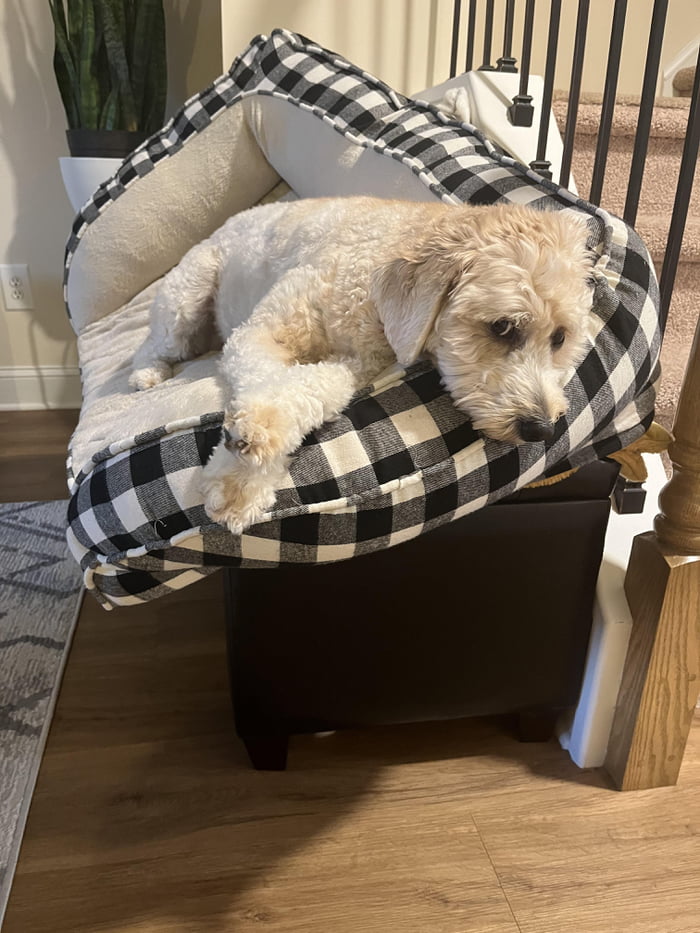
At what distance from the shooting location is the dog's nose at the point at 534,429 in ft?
2.88

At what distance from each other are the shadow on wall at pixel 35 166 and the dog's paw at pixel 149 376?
1606mm

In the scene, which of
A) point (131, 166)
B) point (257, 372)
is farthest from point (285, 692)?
point (131, 166)

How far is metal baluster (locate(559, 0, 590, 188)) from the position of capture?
1.64m

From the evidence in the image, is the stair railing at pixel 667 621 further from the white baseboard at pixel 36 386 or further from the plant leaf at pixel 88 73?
the white baseboard at pixel 36 386

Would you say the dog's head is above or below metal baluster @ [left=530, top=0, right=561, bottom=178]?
below

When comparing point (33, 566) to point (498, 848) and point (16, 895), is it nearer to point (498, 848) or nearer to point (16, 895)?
point (16, 895)

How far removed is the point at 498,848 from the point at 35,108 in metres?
2.90

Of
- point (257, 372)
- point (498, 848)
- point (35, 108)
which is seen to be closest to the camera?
point (257, 372)

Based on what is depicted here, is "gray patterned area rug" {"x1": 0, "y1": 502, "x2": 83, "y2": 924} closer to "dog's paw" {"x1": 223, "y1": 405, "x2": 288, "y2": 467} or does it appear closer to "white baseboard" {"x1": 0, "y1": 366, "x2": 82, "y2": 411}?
"dog's paw" {"x1": 223, "y1": 405, "x2": 288, "y2": 467}

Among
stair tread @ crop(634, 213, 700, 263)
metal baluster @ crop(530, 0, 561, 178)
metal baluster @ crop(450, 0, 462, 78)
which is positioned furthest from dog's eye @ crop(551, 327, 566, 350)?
metal baluster @ crop(450, 0, 462, 78)

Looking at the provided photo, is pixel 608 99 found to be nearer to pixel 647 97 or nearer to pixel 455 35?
pixel 647 97

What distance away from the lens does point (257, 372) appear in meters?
1.01

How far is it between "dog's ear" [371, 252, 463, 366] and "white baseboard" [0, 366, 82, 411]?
2.38 metres

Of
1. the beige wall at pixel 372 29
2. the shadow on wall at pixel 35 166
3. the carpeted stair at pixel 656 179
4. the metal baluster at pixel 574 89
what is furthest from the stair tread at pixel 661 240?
the shadow on wall at pixel 35 166
